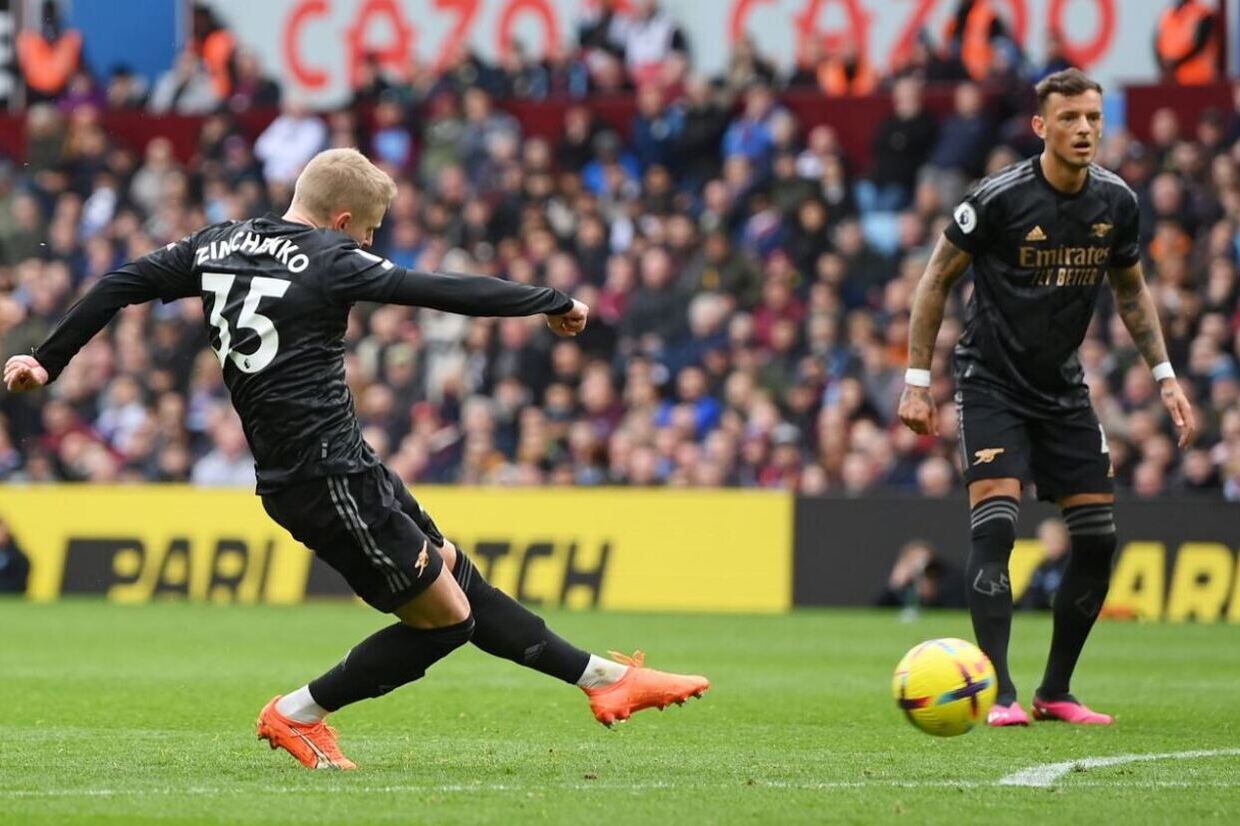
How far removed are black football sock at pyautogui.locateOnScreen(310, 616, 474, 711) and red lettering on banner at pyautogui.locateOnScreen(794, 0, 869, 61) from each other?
609 inches

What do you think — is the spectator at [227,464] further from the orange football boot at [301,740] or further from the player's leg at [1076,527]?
the orange football boot at [301,740]

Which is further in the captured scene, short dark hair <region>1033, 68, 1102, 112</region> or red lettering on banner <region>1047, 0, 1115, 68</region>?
red lettering on banner <region>1047, 0, 1115, 68</region>

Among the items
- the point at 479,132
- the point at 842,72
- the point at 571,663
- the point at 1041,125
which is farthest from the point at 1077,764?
the point at 479,132

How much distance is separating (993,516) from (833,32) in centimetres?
1447

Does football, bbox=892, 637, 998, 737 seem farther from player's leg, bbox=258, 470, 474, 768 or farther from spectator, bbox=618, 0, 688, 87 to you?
spectator, bbox=618, 0, 688, 87

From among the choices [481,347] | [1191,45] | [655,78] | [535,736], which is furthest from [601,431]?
[535,736]

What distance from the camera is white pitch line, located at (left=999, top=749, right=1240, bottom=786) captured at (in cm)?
697

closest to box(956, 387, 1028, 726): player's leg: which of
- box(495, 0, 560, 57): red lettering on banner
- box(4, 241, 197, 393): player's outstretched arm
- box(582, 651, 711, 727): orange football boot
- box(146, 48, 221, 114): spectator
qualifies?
box(582, 651, 711, 727): orange football boot

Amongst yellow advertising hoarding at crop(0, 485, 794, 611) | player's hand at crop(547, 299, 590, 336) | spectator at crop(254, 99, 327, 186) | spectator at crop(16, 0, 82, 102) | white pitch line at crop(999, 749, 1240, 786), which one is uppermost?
spectator at crop(16, 0, 82, 102)

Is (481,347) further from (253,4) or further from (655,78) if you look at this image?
(253,4)

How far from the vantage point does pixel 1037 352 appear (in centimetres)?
893

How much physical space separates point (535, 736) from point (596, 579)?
9.29m

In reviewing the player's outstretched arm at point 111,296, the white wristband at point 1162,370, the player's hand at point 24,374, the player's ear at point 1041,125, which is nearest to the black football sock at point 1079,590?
the white wristband at point 1162,370

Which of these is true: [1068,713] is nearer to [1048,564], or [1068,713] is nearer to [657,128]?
[1048,564]
